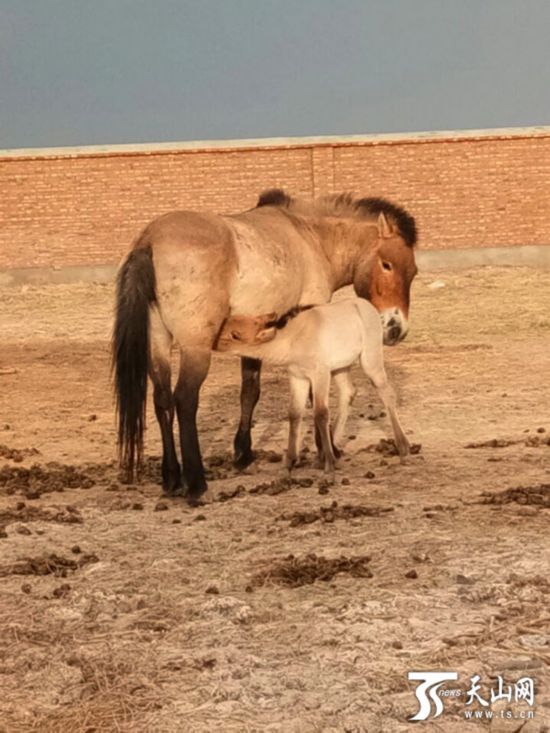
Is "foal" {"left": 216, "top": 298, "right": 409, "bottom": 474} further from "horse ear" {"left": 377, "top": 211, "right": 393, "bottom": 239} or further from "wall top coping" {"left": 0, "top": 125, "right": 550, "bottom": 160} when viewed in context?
"wall top coping" {"left": 0, "top": 125, "right": 550, "bottom": 160}

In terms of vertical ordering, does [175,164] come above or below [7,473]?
above

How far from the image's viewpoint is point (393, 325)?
993cm

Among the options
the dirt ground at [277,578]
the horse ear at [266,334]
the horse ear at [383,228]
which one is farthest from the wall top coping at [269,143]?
the horse ear at [266,334]

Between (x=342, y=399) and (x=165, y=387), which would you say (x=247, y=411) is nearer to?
(x=342, y=399)

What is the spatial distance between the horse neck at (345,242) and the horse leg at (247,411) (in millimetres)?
1131

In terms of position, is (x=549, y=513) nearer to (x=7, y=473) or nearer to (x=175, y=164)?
(x=7, y=473)

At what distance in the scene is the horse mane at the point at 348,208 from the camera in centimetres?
986

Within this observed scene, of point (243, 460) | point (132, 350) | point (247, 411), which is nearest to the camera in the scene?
point (132, 350)

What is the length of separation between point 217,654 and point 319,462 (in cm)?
421

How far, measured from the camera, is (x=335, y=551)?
6445 millimetres

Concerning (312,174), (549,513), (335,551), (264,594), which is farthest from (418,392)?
(312,174)

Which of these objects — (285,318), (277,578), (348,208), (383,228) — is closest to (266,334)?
(285,318)

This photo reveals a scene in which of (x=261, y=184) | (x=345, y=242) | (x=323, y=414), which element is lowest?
(x=323, y=414)

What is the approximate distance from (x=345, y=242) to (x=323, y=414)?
1953mm
